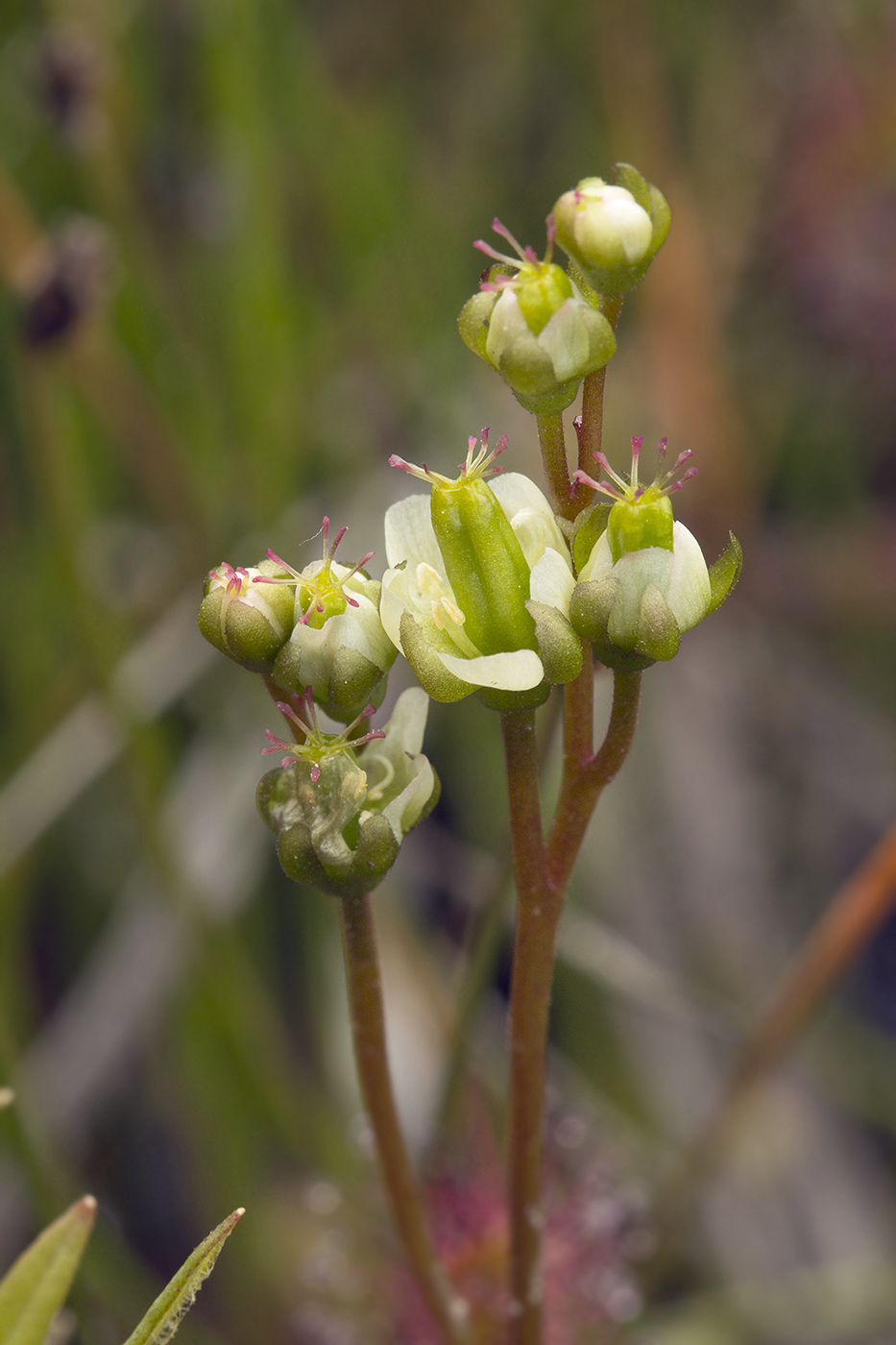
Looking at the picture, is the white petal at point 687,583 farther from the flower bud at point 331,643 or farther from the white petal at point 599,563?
the flower bud at point 331,643

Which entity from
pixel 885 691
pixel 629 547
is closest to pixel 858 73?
pixel 885 691

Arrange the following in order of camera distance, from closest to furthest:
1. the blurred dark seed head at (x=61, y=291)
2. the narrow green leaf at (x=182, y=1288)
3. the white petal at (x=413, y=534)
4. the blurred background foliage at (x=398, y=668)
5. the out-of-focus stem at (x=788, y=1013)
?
1. the narrow green leaf at (x=182, y=1288)
2. the white petal at (x=413, y=534)
3. the out-of-focus stem at (x=788, y=1013)
4. the blurred dark seed head at (x=61, y=291)
5. the blurred background foliage at (x=398, y=668)


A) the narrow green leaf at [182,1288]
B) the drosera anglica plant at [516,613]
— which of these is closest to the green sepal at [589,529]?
the drosera anglica plant at [516,613]

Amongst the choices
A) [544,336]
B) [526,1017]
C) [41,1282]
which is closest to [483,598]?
[544,336]

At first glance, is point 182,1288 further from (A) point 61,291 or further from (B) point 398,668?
(B) point 398,668

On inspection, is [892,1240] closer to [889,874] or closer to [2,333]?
[889,874]

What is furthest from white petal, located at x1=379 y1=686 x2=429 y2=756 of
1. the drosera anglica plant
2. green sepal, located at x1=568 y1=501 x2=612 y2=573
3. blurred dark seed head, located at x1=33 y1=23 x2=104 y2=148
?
blurred dark seed head, located at x1=33 y1=23 x2=104 y2=148
